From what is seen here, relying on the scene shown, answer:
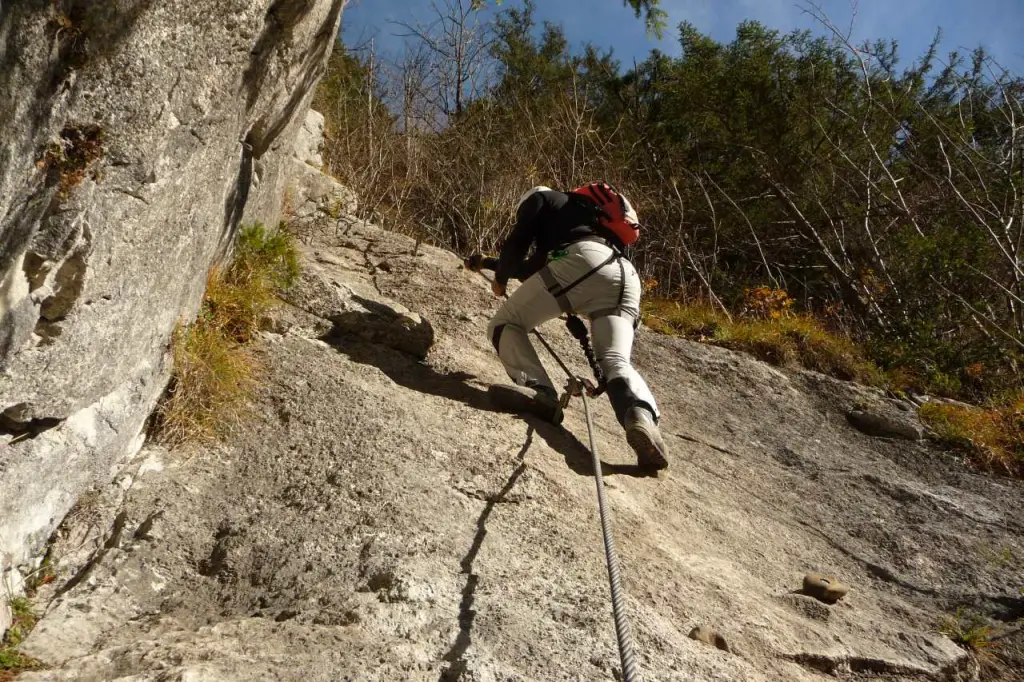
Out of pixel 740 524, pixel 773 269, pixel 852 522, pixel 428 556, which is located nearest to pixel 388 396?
pixel 428 556

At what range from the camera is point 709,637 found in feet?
8.52

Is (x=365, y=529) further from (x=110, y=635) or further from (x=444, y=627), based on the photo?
(x=110, y=635)

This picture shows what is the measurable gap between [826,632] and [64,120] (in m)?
3.33

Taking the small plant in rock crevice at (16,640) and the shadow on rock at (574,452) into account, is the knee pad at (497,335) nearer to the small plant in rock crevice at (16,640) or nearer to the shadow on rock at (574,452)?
the shadow on rock at (574,452)

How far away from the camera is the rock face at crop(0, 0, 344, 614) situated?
207 centimetres

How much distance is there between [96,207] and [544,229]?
2747mm

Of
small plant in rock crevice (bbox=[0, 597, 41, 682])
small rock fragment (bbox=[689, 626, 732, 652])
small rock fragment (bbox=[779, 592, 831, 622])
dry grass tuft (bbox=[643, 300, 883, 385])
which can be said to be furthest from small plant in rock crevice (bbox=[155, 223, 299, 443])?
dry grass tuft (bbox=[643, 300, 883, 385])

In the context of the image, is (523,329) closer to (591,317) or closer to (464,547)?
(591,317)

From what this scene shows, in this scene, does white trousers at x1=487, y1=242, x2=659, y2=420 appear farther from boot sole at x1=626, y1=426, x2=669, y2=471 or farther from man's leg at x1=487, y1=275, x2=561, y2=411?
boot sole at x1=626, y1=426, x2=669, y2=471

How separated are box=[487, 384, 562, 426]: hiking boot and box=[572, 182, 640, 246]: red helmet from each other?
43.3 inches

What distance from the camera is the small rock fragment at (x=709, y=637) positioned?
258 cm

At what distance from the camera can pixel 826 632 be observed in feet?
9.66

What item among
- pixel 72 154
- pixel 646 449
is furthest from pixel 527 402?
pixel 72 154

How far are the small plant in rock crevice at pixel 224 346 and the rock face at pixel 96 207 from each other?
125 millimetres
